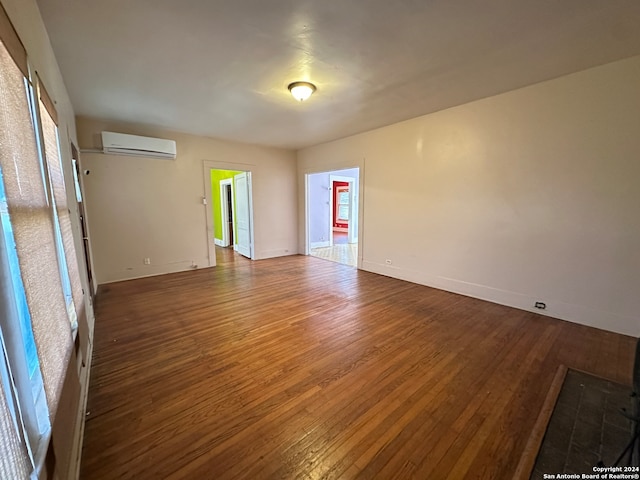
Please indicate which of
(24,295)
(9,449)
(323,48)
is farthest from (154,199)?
(9,449)

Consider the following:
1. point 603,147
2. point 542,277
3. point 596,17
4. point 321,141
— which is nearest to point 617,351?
point 542,277

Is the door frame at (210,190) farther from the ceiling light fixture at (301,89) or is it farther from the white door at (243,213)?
the ceiling light fixture at (301,89)

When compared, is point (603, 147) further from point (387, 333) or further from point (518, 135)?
point (387, 333)

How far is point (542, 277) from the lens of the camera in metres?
3.08

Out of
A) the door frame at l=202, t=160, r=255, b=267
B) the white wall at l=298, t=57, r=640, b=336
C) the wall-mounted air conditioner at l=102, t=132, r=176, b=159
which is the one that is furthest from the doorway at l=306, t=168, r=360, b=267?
the wall-mounted air conditioner at l=102, t=132, r=176, b=159

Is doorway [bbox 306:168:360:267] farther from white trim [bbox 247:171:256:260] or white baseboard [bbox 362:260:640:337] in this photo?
white baseboard [bbox 362:260:640:337]

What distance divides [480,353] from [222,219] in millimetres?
7169

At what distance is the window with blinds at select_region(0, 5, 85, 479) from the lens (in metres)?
0.77

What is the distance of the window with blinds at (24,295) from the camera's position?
30.3 inches

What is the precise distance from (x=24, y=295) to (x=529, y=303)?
4.18 m

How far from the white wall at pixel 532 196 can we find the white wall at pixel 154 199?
120 inches

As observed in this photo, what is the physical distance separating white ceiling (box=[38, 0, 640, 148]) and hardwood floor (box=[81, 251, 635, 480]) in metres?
2.52

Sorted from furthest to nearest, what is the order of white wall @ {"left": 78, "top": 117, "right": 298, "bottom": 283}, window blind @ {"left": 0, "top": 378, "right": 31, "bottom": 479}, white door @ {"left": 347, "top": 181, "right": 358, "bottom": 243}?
1. white door @ {"left": 347, "top": 181, "right": 358, "bottom": 243}
2. white wall @ {"left": 78, "top": 117, "right": 298, "bottom": 283}
3. window blind @ {"left": 0, "top": 378, "right": 31, "bottom": 479}

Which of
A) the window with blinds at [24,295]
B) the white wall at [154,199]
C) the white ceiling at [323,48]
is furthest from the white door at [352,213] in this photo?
the window with blinds at [24,295]
